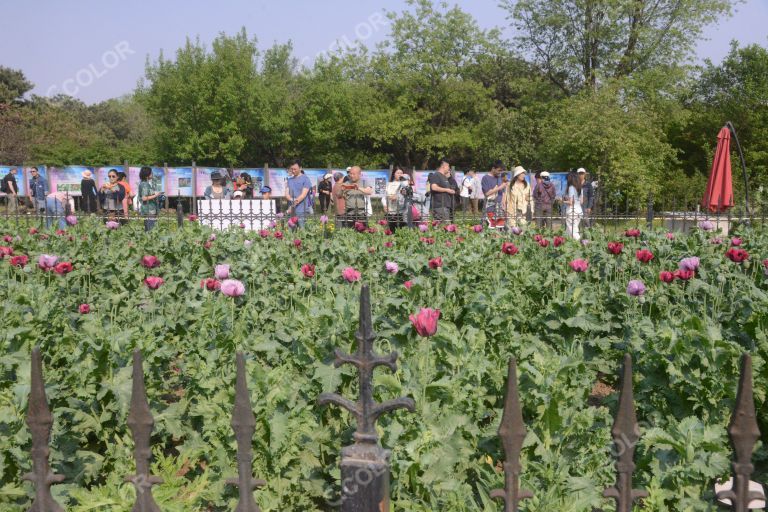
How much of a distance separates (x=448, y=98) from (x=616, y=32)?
982cm

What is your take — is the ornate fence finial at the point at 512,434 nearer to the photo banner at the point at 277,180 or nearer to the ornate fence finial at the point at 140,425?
the ornate fence finial at the point at 140,425

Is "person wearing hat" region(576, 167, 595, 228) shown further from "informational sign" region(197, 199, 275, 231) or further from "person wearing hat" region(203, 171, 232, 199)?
"person wearing hat" region(203, 171, 232, 199)

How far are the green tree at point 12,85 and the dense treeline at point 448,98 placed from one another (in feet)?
26.3

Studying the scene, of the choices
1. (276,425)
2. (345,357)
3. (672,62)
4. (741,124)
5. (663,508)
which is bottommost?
(663,508)

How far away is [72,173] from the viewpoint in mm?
25844

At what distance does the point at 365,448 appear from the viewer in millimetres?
1968

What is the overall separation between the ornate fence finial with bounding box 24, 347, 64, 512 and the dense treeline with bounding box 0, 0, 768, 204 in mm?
28275

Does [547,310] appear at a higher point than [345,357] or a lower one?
lower

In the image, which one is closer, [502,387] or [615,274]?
[502,387]

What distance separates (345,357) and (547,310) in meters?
3.42

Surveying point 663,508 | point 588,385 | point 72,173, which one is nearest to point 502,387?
point 588,385

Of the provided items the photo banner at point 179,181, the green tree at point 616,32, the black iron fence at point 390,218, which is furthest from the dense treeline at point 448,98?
the black iron fence at point 390,218

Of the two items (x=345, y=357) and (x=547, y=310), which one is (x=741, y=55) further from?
(x=345, y=357)

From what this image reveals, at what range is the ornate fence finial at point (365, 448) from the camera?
6.34ft
